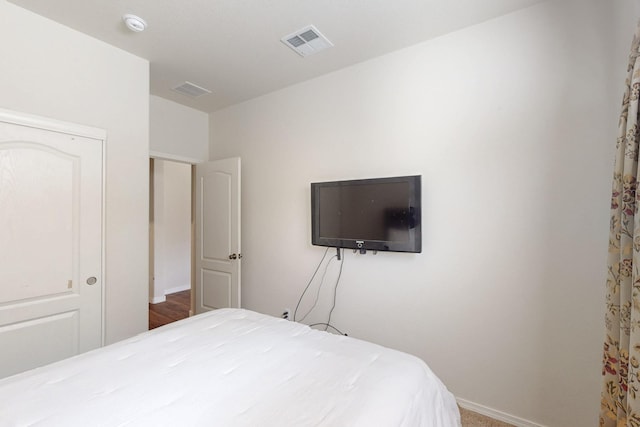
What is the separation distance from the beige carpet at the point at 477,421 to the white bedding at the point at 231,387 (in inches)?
32.9

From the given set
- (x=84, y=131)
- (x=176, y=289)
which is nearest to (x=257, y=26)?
(x=84, y=131)

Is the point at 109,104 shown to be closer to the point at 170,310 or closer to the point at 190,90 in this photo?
the point at 190,90

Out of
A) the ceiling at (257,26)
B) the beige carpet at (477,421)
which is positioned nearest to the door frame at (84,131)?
the ceiling at (257,26)

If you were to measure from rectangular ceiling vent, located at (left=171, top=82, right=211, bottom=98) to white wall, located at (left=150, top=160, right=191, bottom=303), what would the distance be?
6.58 ft

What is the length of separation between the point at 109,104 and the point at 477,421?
358cm

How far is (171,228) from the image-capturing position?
524cm

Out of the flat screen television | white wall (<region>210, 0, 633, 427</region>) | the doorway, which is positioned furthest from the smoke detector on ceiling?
the doorway

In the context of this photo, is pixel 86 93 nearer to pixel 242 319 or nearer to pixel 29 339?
pixel 29 339

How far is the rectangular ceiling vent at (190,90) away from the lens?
2816 mm

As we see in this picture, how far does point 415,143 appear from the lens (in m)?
2.16

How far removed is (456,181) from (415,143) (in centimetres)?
44

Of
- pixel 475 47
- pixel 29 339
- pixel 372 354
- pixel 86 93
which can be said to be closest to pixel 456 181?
pixel 475 47

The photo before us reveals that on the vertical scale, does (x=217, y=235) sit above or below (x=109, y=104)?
below

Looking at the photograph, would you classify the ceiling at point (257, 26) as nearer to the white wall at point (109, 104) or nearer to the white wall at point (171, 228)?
the white wall at point (109, 104)
